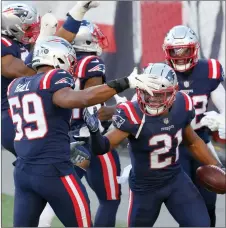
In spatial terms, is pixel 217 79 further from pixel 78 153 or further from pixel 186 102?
pixel 78 153

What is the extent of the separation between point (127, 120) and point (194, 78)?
1181 millimetres

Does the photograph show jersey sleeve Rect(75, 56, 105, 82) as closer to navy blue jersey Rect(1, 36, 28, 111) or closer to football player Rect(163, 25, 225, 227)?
football player Rect(163, 25, 225, 227)

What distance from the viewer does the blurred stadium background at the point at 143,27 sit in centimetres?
913

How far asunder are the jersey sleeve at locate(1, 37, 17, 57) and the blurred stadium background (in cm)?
214

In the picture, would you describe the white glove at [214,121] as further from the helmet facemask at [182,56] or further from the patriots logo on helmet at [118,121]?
the patriots logo on helmet at [118,121]

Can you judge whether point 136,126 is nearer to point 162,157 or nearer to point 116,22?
point 162,157

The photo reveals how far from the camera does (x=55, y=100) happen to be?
531 centimetres

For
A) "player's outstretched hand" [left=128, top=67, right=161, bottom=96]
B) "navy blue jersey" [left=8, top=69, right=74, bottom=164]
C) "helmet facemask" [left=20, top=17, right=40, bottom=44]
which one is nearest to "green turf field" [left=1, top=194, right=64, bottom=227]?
"helmet facemask" [left=20, top=17, right=40, bottom=44]

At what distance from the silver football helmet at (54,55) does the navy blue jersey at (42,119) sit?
0.16 m

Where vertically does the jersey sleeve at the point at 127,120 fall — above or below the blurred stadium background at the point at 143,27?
above

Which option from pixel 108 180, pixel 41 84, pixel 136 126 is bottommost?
pixel 108 180

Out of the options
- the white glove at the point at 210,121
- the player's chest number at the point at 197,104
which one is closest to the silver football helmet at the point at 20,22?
the player's chest number at the point at 197,104

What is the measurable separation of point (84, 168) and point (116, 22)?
12.2 feet

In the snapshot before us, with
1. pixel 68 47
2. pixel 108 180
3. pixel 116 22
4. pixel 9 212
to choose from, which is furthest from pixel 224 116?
pixel 116 22
